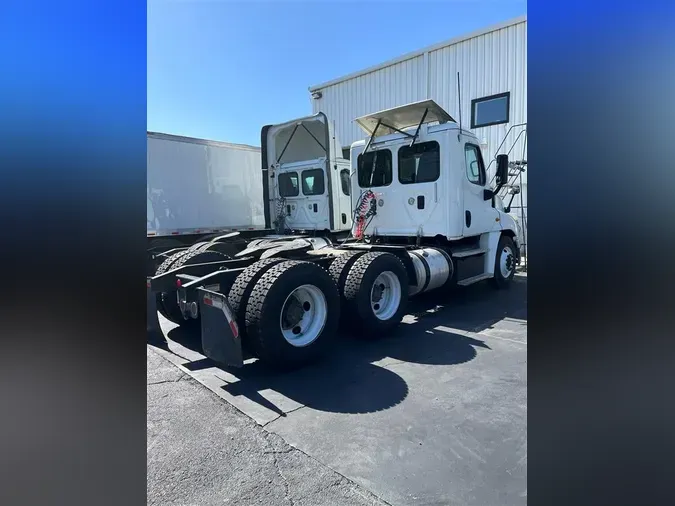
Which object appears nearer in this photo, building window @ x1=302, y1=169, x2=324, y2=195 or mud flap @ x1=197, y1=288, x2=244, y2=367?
mud flap @ x1=197, y1=288, x2=244, y2=367

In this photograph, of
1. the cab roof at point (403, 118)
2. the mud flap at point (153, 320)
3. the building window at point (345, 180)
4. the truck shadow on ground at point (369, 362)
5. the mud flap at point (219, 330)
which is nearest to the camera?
the truck shadow on ground at point (369, 362)

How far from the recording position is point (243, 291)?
4.27m

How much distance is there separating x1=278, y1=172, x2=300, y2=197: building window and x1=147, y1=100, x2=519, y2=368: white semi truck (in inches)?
1.1

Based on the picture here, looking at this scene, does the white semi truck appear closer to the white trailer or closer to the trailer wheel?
the trailer wheel

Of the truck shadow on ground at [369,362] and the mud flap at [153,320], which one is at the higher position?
the mud flap at [153,320]

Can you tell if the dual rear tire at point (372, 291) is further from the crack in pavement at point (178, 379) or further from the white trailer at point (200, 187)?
the white trailer at point (200, 187)

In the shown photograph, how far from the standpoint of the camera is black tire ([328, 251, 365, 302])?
210 inches

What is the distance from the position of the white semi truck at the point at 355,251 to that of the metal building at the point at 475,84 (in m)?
2.15

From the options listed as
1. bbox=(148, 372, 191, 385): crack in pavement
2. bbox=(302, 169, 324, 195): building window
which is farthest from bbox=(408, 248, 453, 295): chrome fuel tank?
bbox=(148, 372, 191, 385): crack in pavement

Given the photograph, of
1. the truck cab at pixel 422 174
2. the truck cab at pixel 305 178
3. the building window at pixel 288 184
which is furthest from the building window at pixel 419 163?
the building window at pixel 288 184

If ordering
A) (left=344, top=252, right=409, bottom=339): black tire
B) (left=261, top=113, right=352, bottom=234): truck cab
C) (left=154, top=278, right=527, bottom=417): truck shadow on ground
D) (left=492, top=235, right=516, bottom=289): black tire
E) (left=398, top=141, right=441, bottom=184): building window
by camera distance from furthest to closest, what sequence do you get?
1. (left=261, top=113, right=352, bottom=234): truck cab
2. (left=492, top=235, right=516, bottom=289): black tire
3. (left=398, top=141, right=441, bottom=184): building window
4. (left=344, top=252, right=409, bottom=339): black tire
5. (left=154, top=278, right=527, bottom=417): truck shadow on ground

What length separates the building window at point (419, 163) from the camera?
679cm
